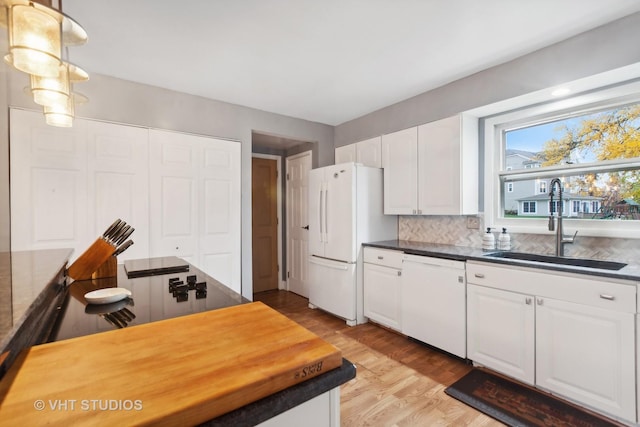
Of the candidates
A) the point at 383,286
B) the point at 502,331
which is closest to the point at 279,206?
the point at 383,286

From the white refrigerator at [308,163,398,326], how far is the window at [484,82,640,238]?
1122mm

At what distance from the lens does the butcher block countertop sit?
0.53 meters

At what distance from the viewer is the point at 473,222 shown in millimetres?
2945

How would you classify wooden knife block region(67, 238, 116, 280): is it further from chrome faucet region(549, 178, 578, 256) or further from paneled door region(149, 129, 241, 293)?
chrome faucet region(549, 178, 578, 256)

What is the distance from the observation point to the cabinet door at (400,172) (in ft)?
10.3

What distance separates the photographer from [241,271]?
11.4ft

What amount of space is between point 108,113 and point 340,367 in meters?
3.09

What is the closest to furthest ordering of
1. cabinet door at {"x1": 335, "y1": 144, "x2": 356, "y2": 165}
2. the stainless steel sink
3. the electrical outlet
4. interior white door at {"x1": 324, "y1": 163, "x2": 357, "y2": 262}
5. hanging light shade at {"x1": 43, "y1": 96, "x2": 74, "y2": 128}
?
hanging light shade at {"x1": 43, "y1": 96, "x2": 74, "y2": 128}, the stainless steel sink, the electrical outlet, interior white door at {"x1": 324, "y1": 163, "x2": 357, "y2": 262}, cabinet door at {"x1": 335, "y1": 144, "x2": 356, "y2": 165}

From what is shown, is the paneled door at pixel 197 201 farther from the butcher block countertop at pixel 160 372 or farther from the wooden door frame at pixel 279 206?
the butcher block countertop at pixel 160 372

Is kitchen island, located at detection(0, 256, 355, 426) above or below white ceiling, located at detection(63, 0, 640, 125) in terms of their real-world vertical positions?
below

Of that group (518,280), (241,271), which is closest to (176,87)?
(241,271)

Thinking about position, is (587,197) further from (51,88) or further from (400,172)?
(51,88)

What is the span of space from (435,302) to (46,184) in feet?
11.1

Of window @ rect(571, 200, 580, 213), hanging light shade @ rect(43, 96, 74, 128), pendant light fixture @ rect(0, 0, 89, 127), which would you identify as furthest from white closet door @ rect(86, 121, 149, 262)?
window @ rect(571, 200, 580, 213)
